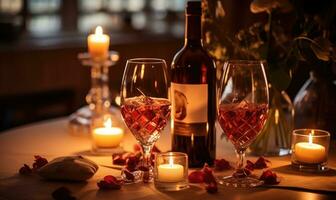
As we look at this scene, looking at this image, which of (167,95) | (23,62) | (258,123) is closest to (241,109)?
(258,123)

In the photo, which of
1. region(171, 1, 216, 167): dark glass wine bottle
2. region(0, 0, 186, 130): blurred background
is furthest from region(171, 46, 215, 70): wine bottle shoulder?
region(0, 0, 186, 130): blurred background

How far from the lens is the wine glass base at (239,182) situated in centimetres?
133

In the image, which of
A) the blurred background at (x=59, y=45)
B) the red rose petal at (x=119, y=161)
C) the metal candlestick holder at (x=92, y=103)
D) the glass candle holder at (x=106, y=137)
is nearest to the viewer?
the red rose petal at (x=119, y=161)

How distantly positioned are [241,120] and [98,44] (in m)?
0.67

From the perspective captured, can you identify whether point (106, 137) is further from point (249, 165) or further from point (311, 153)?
point (311, 153)

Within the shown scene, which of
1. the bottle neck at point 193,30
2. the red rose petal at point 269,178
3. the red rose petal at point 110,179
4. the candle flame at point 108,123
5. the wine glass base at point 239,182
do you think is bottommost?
the wine glass base at point 239,182

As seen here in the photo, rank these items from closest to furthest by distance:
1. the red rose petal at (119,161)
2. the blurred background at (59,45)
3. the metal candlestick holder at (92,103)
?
the red rose petal at (119,161) < the metal candlestick holder at (92,103) < the blurred background at (59,45)

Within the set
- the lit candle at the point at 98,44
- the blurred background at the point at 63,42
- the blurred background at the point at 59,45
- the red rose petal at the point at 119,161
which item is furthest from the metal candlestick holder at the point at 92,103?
the blurred background at the point at 59,45

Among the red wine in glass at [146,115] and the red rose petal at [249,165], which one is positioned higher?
the red wine in glass at [146,115]

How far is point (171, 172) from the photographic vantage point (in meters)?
1.27

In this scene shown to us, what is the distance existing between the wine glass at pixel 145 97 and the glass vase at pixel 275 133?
0.36 m

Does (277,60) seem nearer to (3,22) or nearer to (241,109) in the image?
(241,109)

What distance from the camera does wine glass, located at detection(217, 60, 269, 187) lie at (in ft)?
4.50

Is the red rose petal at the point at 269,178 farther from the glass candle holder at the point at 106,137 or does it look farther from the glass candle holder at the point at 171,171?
the glass candle holder at the point at 106,137
